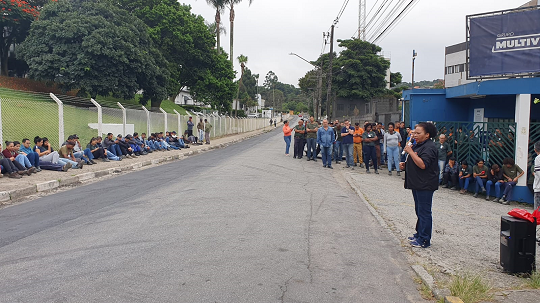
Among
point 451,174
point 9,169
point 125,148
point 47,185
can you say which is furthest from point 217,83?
point 47,185

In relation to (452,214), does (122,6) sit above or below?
above

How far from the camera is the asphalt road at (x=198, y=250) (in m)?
4.18

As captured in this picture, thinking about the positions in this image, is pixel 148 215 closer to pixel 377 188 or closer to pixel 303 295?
pixel 303 295

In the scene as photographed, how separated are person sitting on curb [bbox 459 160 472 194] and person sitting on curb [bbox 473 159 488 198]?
0.28 m

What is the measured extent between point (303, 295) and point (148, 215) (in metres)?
3.93

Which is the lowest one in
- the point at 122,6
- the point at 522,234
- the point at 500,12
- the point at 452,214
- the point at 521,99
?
the point at 452,214

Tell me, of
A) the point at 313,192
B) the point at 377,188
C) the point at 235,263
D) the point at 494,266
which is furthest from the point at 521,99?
the point at 235,263

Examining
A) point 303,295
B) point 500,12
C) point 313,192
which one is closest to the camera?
point 303,295

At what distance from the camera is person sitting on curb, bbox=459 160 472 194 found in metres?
12.4

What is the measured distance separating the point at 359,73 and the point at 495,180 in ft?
121

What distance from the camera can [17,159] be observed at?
464 inches

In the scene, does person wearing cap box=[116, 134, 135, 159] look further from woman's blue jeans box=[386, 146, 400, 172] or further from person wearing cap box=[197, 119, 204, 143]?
person wearing cap box=[197, 119, 204, 143]

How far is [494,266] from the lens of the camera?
5438mm

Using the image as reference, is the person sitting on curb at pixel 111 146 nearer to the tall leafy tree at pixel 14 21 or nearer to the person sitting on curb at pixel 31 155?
the person sitting on curb at pixel 31 155
